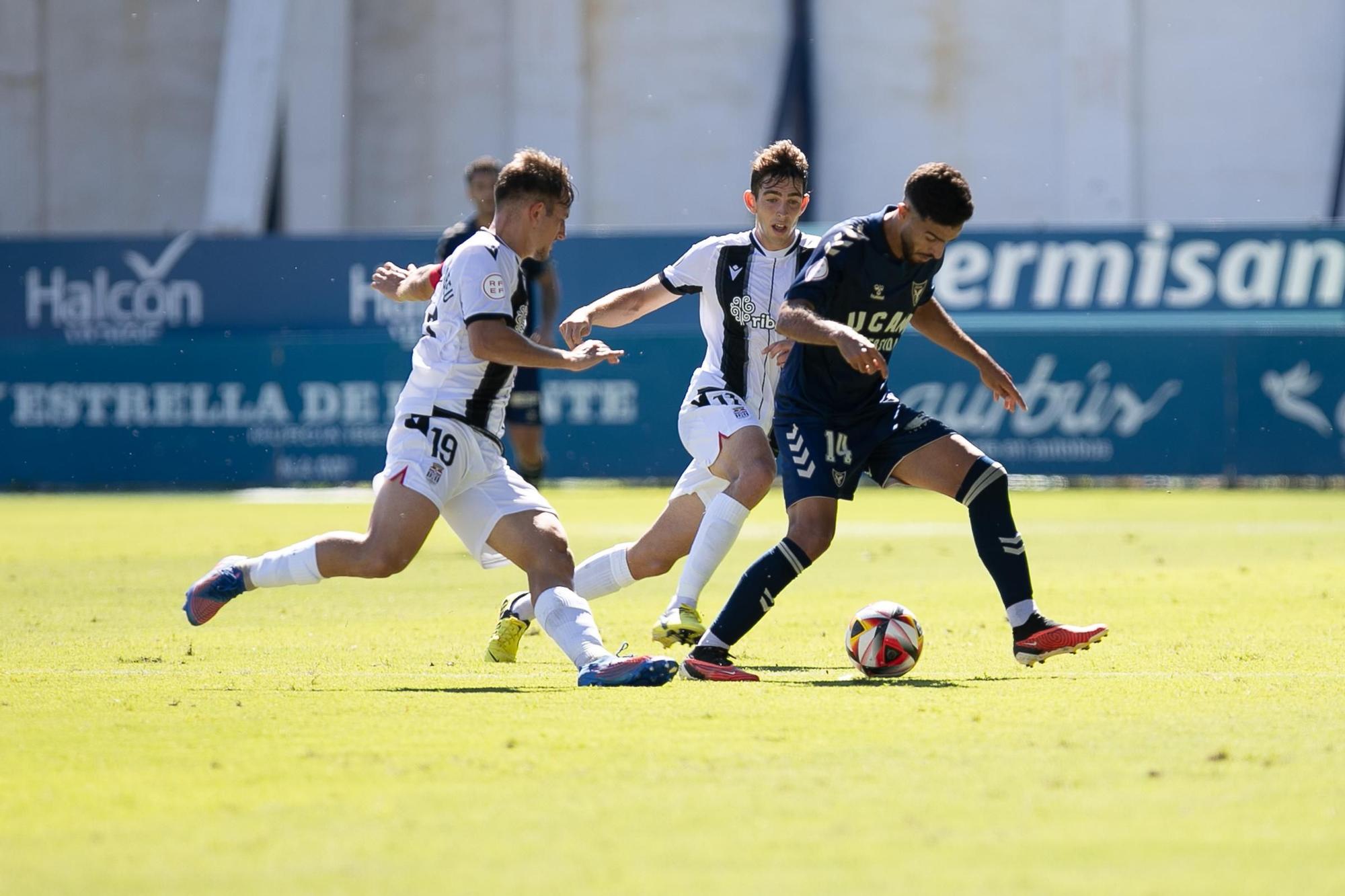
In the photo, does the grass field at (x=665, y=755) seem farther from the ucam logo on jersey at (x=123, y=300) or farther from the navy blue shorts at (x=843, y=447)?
the ucam logo on jersey at (x=123, y=300)

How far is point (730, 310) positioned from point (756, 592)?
165 cm

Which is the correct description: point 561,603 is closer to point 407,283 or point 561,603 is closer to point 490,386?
point 490,386

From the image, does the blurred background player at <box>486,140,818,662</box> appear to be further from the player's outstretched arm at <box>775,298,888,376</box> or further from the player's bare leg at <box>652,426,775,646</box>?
the player's outstretched arm at <box>775,298,888,376</box>

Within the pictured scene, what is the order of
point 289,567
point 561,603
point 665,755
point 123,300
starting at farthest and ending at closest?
point 123,300 → point 289,567 → point 561,603 → point 665,755

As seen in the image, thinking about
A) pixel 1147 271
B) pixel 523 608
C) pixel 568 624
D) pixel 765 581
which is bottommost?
pixel 523 608

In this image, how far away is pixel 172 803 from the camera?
443cm

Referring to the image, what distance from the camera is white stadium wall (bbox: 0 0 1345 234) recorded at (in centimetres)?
2900

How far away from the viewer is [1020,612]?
702 cm

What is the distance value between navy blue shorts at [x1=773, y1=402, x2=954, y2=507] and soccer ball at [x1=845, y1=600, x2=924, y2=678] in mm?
481

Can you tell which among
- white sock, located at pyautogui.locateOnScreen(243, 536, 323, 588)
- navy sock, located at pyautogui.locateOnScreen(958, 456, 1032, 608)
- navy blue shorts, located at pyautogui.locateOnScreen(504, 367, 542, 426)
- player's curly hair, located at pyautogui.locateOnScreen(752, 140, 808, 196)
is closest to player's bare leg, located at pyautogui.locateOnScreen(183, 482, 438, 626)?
white sock, located at pyautogui.locateOnScreen(243, 536, 323, 588)

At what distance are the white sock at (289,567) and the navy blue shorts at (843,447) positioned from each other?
1788mm

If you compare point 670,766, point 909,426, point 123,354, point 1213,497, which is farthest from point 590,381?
point 670,766

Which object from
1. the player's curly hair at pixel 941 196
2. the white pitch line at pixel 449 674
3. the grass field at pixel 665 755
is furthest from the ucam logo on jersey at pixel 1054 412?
the player's curly hair at pixel 941 196

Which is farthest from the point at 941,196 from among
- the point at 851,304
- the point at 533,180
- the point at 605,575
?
the point at 605,575
